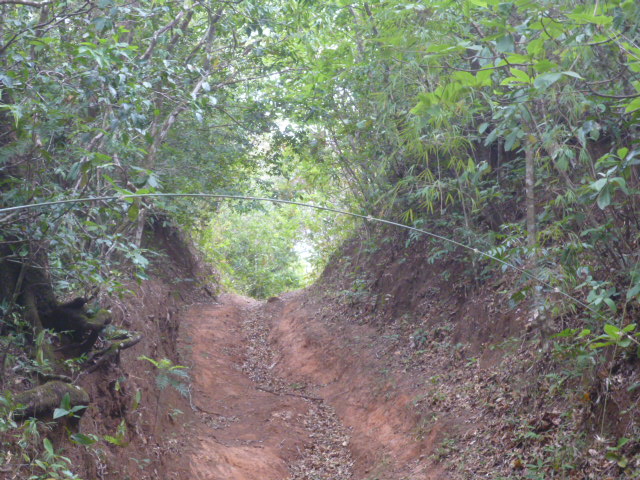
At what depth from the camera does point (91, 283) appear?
5.88m

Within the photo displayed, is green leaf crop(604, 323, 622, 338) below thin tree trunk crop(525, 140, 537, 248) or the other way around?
the other way around

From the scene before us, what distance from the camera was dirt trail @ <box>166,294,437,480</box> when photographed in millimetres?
7285

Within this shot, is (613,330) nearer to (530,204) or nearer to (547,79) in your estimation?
(547,79)

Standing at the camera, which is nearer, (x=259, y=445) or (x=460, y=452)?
(x=460, y=452)

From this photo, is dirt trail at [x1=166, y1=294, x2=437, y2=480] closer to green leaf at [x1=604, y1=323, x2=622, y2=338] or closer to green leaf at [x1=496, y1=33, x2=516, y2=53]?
green leaf at [x1=604, y1=323, x2=622, y2=338]

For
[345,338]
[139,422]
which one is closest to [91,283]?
[139,422]

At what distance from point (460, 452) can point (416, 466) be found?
63 cm

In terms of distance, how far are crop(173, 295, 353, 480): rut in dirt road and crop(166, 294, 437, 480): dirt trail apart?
2 cm

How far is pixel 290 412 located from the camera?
30.8 feet

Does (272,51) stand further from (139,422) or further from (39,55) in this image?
(139,422)

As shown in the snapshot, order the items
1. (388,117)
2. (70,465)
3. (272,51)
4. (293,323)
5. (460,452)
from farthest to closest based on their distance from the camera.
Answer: (293,323)
(272,51)
(388,117)
(460,452)
(70,465)

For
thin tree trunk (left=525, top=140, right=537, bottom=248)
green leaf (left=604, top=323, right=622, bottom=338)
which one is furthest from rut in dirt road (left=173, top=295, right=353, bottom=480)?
green leaf (left=604, top=323, right=622, bottom=338)

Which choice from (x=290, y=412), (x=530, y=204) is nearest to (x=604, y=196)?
(x=530, y=204)

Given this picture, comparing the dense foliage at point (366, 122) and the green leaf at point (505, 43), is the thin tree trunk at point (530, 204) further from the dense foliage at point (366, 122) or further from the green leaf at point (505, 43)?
the green leaf at point (505, 43)
